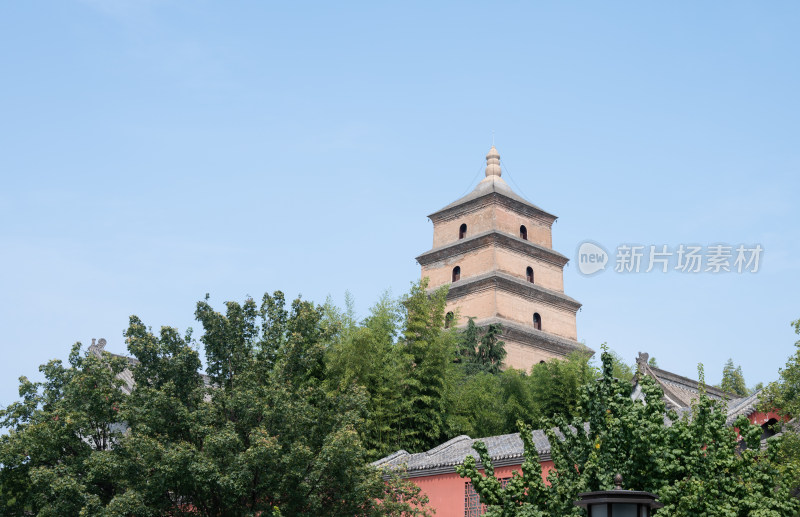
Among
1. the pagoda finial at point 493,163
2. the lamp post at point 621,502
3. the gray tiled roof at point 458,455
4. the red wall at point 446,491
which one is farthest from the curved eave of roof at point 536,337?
the lamp post at point 621,502

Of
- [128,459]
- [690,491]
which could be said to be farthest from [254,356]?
[690,491]

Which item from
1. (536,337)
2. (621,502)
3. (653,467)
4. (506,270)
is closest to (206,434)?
(653,467)

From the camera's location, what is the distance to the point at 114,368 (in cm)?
1484

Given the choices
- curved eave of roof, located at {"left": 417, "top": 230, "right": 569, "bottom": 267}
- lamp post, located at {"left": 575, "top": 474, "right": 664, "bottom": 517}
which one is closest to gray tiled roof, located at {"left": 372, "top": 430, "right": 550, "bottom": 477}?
lamp post, located at {"left": 575, "top": 474, "right": 664, "bottom": 517}

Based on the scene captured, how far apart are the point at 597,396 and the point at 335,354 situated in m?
10.1

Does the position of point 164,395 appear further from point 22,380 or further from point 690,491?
point 690,491

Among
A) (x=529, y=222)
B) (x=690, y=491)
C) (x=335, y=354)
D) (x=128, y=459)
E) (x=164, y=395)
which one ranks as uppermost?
(x=529, y=222)

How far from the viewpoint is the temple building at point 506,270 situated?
31.8 metres

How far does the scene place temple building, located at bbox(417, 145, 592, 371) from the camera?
104 ft

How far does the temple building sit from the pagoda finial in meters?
0.16

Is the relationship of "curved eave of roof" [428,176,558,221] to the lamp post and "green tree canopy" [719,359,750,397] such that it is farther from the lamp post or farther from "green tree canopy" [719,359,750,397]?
the lamp post

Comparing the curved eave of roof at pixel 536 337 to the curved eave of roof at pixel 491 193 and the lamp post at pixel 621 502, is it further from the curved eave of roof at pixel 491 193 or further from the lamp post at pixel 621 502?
the lamp post at pixel 621 502

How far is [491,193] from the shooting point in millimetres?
33938

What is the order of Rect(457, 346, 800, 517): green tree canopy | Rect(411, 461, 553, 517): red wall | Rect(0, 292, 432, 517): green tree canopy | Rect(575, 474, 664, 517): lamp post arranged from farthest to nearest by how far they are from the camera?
1. Rect(411, 461, 553, 517): red wall
2. Rect(0, 292, 432, 517): green tree canopy
3. Rect(457, 346, 800, 517): green tree canopy
4. Rect(575, 474, 664, 517): lamp post
